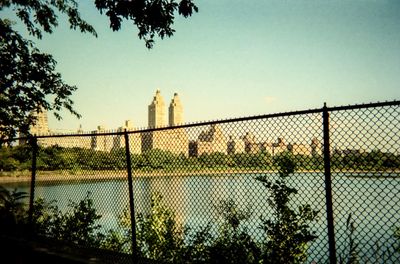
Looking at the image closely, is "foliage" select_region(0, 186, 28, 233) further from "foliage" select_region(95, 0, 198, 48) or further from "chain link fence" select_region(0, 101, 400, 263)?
"foliage" select_region(95, 0, 198, 48)

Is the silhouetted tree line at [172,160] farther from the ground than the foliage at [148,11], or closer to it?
closer to it

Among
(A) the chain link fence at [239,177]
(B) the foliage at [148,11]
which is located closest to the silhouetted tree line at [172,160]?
(A) the chain link fence at [239,177]

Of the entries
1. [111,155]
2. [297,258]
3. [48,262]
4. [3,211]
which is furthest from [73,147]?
[297,258]

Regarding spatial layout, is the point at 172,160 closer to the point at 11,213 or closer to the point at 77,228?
the point at 77,228

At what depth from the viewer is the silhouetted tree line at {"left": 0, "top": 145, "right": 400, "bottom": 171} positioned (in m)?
3.83

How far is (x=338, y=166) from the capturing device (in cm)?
412

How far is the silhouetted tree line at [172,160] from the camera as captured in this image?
12.6 feet

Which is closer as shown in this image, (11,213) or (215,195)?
(215,195)

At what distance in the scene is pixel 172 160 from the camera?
5.54 metres

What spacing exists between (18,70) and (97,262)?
22.0 feet

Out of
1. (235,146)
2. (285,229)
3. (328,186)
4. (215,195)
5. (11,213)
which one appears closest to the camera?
(328,186)

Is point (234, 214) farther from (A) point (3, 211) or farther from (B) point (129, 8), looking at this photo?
(A) point (3, 211)

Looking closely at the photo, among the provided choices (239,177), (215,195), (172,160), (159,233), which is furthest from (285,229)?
(159,233)

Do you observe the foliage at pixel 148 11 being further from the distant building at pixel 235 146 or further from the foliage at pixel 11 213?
the foliage at pixel 11 213
